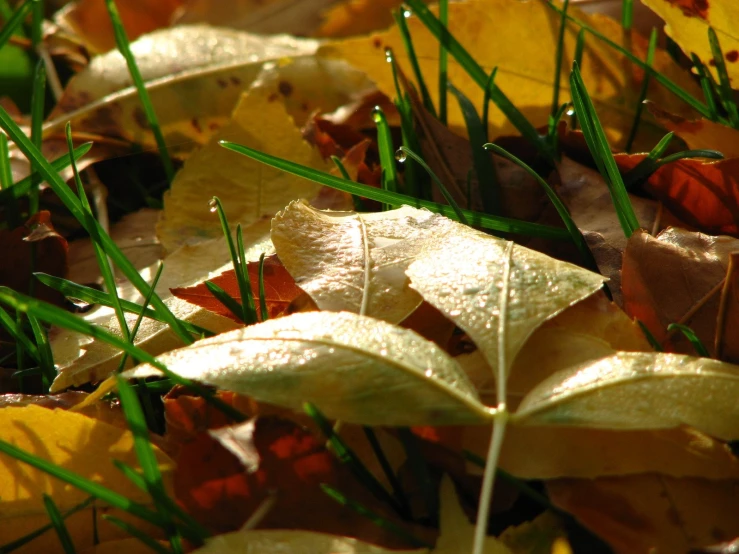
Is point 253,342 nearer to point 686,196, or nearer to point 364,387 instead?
point 364,387

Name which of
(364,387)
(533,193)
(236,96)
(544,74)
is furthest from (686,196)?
(236,96)

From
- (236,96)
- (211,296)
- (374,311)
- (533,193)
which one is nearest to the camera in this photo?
(374,311)

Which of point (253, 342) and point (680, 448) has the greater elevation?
point (253, 342)

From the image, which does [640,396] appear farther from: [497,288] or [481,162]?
[481,162]

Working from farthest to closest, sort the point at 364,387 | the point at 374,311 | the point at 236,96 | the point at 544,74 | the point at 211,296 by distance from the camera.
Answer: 1. the point at 236,96
2. the point at 544,74
3. the point at 211,296
4. the point at 374,311
5. the point at 364,387

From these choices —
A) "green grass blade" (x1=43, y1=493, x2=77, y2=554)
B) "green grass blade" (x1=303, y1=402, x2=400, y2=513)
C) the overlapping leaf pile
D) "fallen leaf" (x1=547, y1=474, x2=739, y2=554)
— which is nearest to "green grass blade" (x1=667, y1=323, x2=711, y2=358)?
the overlapping leaf pile

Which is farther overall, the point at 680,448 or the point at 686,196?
the point at 686,196

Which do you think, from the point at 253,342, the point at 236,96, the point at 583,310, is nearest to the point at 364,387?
the point at 253,342

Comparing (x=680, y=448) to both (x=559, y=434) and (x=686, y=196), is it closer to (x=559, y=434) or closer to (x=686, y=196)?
(x=559, y=434)
